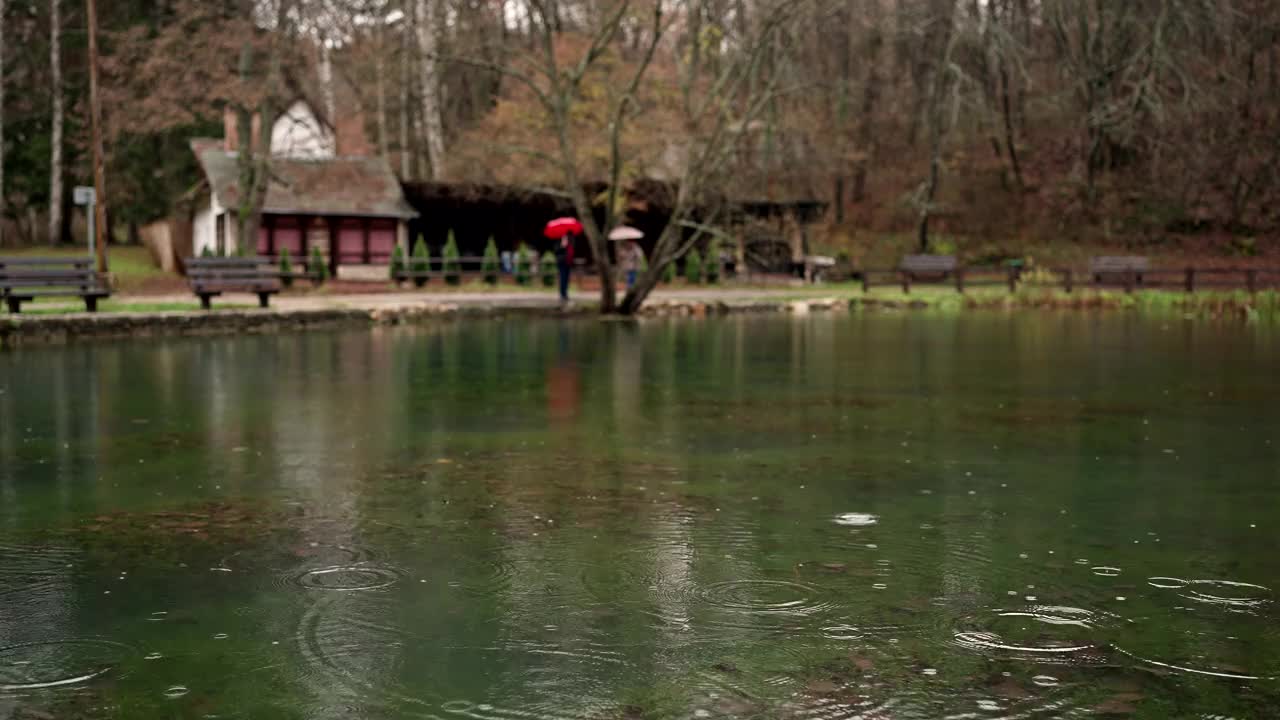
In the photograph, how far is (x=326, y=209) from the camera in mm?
48625

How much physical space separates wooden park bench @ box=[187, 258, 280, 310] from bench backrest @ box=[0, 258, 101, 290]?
2317 mm

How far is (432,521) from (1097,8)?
49876 millimetres

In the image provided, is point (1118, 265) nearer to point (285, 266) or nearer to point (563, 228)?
point (563, 228)

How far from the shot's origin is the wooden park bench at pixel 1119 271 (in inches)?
1586

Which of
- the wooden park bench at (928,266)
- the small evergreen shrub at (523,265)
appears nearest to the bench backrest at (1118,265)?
the wooden park bench at (928,266)

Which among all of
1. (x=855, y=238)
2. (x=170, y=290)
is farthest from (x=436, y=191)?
(x=855, y=238)

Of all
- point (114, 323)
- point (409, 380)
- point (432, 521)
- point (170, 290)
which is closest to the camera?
point (432, 521)

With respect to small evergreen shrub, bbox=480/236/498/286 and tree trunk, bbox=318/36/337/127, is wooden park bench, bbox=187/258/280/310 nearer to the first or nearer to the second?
tree trunk, bbox=318/36/337/127

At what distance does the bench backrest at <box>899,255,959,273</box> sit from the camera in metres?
45.4

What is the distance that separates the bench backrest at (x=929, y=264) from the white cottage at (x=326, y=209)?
15970 mm

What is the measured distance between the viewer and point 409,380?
1839cm

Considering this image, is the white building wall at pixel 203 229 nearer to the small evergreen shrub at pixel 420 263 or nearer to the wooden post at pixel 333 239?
the wooden post at pixel 333 239

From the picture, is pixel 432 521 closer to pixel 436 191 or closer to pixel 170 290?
pixel 170 290

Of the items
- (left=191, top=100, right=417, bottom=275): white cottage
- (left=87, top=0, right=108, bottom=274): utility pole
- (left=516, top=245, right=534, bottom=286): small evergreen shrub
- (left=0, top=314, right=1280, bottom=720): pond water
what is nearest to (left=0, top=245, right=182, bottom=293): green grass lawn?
(left=191, top=100, right=417, bottom=275): white cottage
